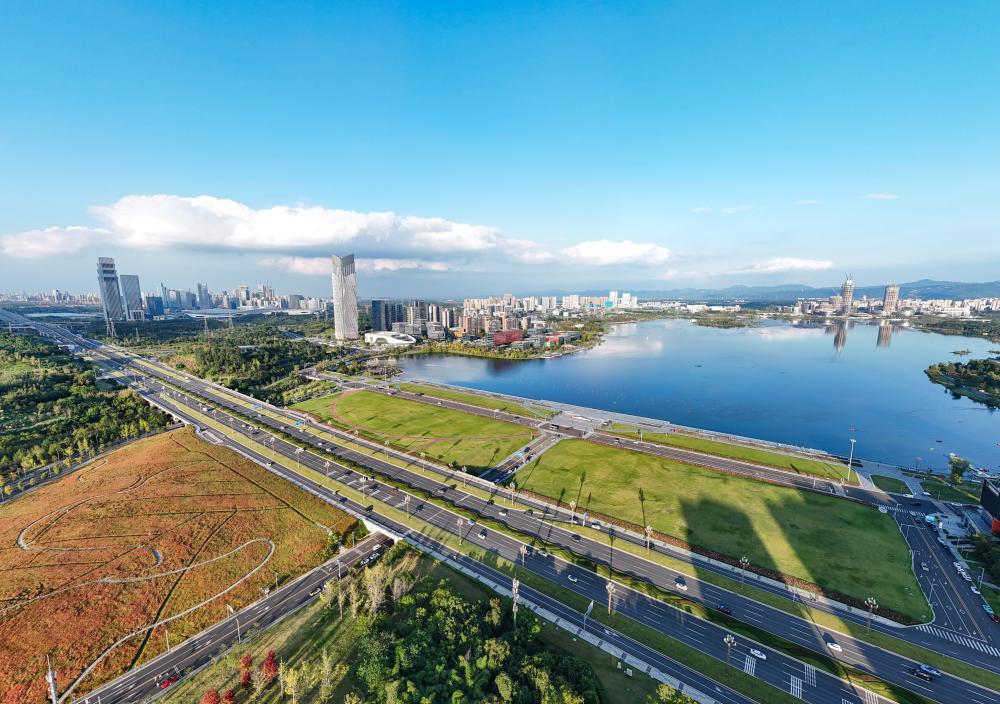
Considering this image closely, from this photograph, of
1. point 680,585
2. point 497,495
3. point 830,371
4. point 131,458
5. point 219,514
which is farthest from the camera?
point 830,371

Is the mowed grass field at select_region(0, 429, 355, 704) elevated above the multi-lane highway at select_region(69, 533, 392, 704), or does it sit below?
above

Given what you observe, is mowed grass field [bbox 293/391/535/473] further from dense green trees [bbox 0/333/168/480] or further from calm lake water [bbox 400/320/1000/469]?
calm lake water [bbox 400/320/1000/469]

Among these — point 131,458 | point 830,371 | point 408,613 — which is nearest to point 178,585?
point 408,613

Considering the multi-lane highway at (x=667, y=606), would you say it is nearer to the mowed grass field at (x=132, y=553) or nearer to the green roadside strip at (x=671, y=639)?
the green roadside strip at (x=671, y=639)

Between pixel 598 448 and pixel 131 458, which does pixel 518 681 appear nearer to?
pixel 598 448

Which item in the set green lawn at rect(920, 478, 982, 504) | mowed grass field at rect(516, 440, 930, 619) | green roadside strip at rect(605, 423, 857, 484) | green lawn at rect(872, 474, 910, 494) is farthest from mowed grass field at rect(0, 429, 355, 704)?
green lawn at rect(920, 478, 982, 504)

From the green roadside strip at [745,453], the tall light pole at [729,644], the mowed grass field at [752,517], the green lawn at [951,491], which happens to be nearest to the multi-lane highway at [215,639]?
the mowed grass field at [752,517]

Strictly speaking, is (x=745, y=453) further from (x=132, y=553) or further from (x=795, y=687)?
(x=132, y=553)
